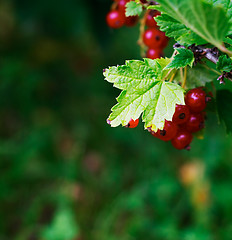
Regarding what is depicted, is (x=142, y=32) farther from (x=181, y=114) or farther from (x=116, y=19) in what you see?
(x=181, y=114)

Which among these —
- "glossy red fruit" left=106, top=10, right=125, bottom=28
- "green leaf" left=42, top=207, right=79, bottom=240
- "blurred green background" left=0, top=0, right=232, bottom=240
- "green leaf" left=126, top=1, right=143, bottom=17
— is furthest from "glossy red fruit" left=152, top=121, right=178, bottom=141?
"green leaf" left=42, top=207, right=79, bottom=240

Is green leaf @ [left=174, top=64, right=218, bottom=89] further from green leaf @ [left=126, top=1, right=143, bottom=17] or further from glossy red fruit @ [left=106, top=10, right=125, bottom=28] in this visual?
glossy red fruit @ [left=106, top=10, right=125, bottom=28]

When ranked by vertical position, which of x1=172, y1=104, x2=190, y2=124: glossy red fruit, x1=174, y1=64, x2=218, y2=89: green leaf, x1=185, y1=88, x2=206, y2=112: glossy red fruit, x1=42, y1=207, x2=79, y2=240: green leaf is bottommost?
x1=42, y1=207, x2=79, y2=240: green leaf

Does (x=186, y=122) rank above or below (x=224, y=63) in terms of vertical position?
below

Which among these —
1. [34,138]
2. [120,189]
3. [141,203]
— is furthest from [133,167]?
[34,138]

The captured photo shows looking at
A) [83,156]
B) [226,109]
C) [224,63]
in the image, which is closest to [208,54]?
[224,63]

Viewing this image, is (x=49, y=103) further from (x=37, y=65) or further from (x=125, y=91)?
(x=125, y=91)

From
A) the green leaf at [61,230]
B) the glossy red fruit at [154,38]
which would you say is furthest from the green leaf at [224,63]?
the green leaf at [61,230]
